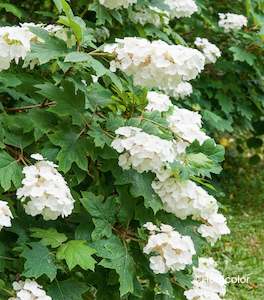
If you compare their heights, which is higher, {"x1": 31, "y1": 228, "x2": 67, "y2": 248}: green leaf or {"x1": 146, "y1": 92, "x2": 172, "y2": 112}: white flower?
{"x1": 146, "y1": 92, "x2": 172, "y2": 112}: white flower

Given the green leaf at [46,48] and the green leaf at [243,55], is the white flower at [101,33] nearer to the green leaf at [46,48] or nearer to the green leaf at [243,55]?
the green leaf at [46,48]

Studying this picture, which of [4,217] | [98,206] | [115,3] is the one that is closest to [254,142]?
[115,3]

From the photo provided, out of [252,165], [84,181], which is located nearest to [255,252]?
[252,165]

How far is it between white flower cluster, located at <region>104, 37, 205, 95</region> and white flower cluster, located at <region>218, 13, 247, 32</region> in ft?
10.3

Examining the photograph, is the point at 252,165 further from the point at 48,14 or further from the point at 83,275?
the point at 83,275

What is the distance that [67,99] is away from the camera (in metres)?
2.80

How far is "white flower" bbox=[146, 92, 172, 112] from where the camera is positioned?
306cm

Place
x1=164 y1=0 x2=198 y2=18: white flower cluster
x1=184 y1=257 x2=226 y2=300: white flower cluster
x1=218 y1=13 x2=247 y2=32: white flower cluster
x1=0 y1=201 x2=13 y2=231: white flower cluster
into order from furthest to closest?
x1=218 y1=13 x2=247 y2=32: white flower cluster → x1=164 y1=0 x2=198 y2=18: white flower cluster → x1=184 y1=257 x2=226 y2=300: white flower cluster → x1=0 y1=201 x2=13 y2=231: white flower cluster

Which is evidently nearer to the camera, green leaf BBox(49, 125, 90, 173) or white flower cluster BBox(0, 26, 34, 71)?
white flower cluster BBox(0, 26, 34, 71)

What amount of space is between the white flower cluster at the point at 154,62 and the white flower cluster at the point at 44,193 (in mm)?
530

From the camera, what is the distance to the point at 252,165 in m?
8.23

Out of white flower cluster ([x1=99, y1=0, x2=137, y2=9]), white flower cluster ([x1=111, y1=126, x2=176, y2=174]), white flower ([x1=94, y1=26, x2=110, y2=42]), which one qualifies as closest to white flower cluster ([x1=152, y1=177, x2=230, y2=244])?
white flower cluster ([x1=111, y1=126, x2=176, y2=174])

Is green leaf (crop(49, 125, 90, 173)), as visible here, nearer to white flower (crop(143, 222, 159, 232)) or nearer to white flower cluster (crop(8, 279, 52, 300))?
white flower (crop(143, 222, 159, 232))

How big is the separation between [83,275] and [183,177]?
63 cm
